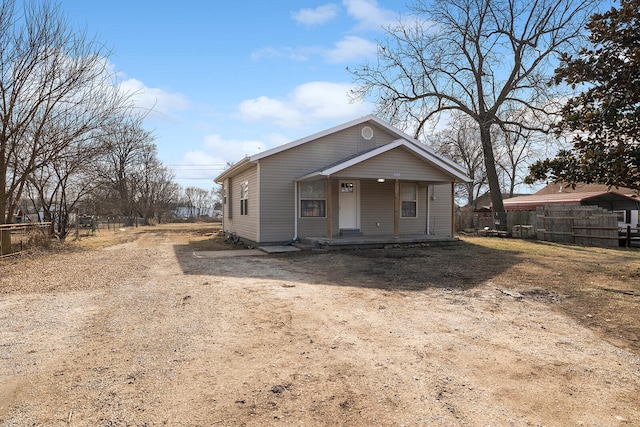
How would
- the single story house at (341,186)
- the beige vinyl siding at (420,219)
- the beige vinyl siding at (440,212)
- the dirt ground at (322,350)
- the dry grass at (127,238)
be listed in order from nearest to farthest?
the dirt ground at (322,350) < the single story house at (341,186) < the beige vinyl siding at (420,219) < the dry grass at (127,238) < the beige vinyl siding at (440,212)

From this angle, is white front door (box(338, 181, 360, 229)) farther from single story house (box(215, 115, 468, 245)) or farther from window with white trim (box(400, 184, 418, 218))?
window with white trim (box(400, 184, 418, 218))

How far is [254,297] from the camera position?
6.30 metres

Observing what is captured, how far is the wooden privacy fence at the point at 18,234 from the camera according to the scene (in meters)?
11.2

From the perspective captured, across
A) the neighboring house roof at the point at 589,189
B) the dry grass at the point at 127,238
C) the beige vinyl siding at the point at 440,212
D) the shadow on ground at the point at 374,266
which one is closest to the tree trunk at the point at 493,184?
the neighboring house roof at the point at 589,189

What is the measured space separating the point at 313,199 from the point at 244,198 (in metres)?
3.10

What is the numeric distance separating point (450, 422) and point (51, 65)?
48.6ft

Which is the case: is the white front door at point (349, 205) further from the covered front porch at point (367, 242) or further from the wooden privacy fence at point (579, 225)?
the wooden privacy fence at point (579, 225)

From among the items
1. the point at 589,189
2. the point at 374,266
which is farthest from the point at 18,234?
the point at 589,189

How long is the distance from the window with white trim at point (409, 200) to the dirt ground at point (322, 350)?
23.2ft

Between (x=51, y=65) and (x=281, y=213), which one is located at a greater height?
(x=51, y=65)

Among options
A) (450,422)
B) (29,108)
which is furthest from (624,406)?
(29,108)

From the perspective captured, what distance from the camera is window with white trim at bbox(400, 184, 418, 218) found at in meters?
15.0

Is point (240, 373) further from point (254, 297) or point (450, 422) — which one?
point (254, 297)

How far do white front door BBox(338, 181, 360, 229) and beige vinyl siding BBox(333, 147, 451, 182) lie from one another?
5.63 ft
